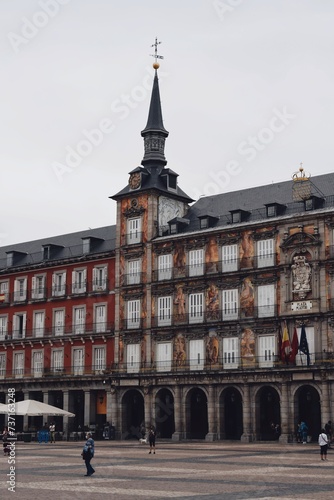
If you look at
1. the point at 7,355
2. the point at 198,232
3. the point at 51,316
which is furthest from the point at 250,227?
the point at 7,355

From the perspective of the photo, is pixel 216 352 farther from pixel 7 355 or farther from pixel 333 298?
pixel 7 355

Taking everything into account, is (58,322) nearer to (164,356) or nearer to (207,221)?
(164,356)

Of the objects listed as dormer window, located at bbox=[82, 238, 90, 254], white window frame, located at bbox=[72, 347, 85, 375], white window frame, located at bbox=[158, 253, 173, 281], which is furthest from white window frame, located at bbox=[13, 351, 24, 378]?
white window frame, located at bbox=[158, 253, 173, 281]

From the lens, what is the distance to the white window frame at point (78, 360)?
71.8 metres

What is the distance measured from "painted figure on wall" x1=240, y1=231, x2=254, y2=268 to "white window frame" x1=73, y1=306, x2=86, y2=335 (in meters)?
17.9

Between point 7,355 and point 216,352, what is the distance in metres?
25.8

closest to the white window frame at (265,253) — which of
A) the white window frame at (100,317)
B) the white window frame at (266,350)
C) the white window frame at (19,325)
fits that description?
the white window frame at (266,350)

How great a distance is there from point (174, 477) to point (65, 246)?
53510mm

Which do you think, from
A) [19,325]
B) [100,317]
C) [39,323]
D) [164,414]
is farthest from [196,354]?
[19,325]

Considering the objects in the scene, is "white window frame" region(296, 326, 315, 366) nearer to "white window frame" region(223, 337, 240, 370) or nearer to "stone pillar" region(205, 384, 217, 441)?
"white window frame" region(223, 337, 240, 370)

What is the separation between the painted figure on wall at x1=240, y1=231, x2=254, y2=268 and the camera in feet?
201

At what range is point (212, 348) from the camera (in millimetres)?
62125

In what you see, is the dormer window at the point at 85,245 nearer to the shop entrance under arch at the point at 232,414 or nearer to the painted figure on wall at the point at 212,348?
the painted figure on wall at the point at 212,348

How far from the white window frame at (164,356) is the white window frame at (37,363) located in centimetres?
1471
